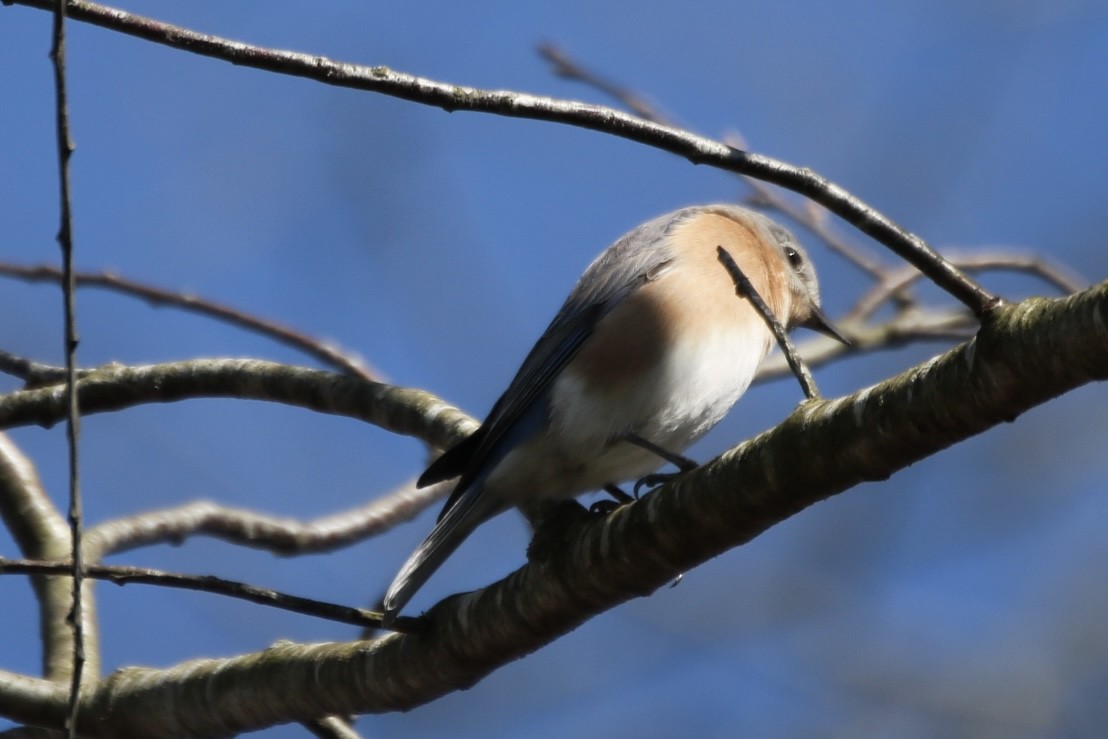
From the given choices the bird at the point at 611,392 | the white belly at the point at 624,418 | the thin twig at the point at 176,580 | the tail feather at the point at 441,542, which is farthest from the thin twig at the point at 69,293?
the white belly at the point at 624,418

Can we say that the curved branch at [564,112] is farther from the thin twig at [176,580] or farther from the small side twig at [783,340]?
the thin twig at [176,580]

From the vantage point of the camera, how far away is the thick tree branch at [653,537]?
2.09 meters

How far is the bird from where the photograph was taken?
3762 mm

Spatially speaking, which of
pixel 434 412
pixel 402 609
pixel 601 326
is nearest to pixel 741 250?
pixel 601 326

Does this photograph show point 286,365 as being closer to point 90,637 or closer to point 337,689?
point 90,637

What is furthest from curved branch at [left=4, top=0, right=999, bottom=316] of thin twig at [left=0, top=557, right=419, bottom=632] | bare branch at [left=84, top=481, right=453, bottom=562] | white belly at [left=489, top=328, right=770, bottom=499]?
bare branch at [left=84, top=481, right=453, bottom=562]

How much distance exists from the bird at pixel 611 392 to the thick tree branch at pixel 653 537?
51 cm

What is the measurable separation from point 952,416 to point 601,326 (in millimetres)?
2083

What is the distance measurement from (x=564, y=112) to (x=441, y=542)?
5.26 ft

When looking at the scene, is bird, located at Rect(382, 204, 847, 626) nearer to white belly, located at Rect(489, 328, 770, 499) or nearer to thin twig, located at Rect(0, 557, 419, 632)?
white belly, located at Rect(489, 328, 770, 499)

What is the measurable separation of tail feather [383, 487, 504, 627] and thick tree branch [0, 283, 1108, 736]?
13.5 inches

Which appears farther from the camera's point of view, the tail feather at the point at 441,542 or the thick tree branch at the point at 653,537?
the tail feather at the point at 441,542

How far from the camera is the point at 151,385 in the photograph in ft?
13.5

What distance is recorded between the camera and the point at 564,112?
7.81 ft
